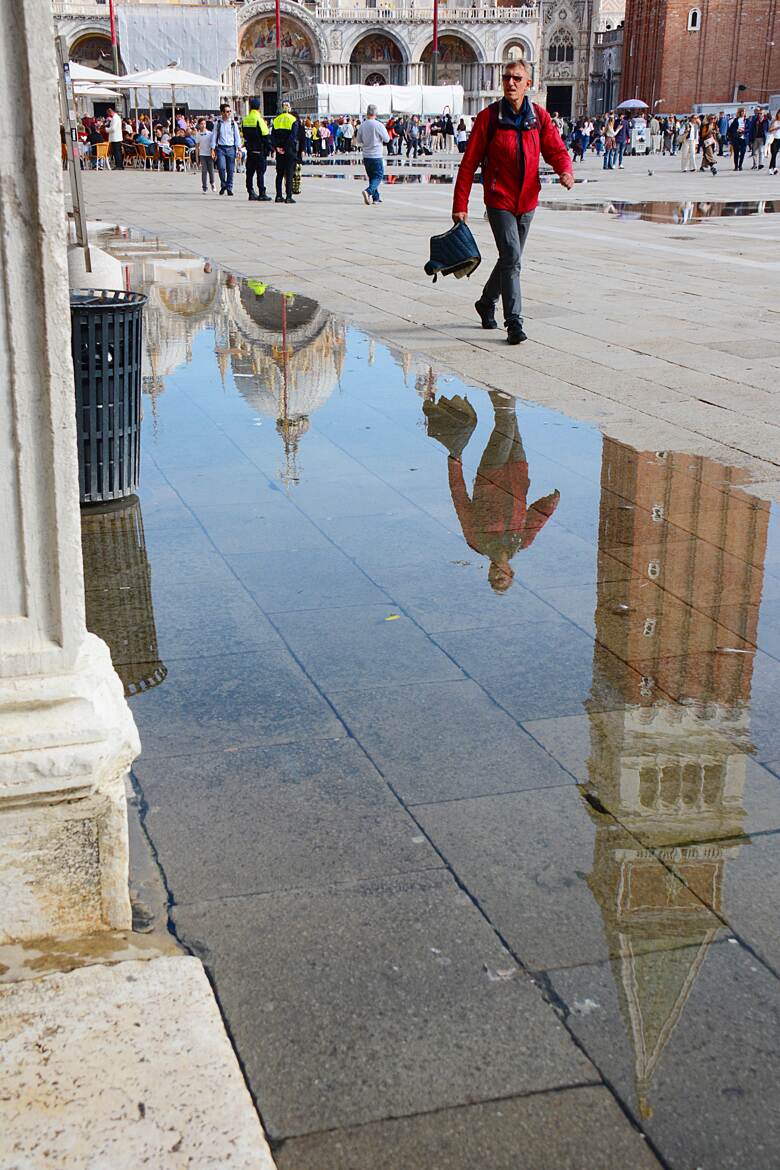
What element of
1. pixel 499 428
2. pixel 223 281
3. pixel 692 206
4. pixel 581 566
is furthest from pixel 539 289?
pixel 692 206

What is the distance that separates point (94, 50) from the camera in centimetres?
7738

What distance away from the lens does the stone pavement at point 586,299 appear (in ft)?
24.3

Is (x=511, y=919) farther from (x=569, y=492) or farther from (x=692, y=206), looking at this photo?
(x=692, y=206)

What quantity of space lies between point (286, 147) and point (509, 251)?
1487 cm

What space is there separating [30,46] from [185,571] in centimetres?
279

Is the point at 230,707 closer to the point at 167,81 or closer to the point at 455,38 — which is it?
the point at 167,81

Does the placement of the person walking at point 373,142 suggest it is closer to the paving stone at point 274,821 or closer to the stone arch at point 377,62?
the paving stone at point 274,821

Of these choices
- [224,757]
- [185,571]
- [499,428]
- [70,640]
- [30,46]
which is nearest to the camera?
[30,46]

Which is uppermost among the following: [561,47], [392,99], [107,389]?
[561,47]

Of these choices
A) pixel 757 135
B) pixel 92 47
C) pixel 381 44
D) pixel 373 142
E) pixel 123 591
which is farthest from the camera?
pixel 381 44

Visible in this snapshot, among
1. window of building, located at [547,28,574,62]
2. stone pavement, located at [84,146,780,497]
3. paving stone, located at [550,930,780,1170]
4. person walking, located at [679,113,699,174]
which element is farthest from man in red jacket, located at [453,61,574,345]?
window of building, located at [547,28,574,62]

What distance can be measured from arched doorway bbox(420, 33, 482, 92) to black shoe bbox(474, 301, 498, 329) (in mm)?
80821

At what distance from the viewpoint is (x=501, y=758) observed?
3.36 m

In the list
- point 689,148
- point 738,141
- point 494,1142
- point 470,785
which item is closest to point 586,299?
point 470,785
